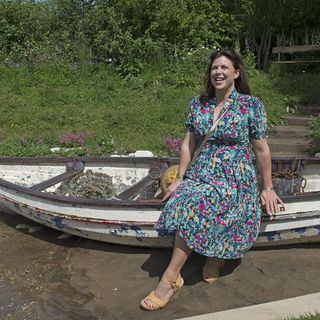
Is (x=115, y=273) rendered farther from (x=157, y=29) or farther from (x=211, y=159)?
(x=157, y=29)

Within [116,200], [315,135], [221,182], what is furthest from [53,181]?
[315,135]

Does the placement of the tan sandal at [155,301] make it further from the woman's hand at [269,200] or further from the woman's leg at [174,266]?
the woman's hand at [269,200]

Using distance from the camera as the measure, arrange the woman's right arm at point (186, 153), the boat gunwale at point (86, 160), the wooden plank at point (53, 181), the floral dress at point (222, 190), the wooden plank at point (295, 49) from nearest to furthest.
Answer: the floral dress at point (222, 190), the woman's right arm at point (186, 153), the wooden plank at point (53, 181), the boat gunwale at point (86, 160), the wooden plank at point (295, 49)

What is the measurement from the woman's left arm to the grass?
432 cm

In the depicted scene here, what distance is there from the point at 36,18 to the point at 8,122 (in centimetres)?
586

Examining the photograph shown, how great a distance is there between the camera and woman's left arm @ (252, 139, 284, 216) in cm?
367

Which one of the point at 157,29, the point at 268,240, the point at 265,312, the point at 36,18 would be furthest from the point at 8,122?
the point at 265,312

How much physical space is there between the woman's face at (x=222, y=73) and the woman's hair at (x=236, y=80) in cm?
3

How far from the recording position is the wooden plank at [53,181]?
5.49m

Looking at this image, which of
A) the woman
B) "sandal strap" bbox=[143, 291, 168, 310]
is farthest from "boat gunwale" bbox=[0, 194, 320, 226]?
"sandal strap" bbox=[143, 291, 168, 310]

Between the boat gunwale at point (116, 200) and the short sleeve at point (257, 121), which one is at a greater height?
the short sleeve at point (257, 121)

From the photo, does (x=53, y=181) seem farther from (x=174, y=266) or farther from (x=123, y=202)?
(x=174, y=266)

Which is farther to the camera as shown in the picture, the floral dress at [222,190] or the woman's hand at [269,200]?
the woman's hand at [269,200]

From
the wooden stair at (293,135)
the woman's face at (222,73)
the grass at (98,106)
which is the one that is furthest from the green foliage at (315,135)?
the woman's face at (222,73)
